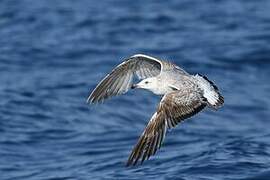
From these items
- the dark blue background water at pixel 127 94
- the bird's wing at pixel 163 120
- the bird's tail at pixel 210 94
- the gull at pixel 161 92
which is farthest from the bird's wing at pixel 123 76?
the bird's wing at pixel 163 120

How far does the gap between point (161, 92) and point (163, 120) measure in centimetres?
75

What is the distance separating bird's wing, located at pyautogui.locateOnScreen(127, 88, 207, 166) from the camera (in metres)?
9.21

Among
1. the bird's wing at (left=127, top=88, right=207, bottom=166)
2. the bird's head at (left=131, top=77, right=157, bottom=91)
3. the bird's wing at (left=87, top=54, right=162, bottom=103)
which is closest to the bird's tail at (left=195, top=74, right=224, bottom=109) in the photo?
the bird's wing at (left=127, top=88, right=207, bottom=166)

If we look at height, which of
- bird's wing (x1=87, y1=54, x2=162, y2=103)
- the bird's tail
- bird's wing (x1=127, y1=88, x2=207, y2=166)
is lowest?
bird's wing (x1=127, y1=88, x2=207, y2=166)

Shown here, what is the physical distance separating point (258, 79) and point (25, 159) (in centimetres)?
505

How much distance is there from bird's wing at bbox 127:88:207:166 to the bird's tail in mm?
166

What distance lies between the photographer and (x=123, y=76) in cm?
1103

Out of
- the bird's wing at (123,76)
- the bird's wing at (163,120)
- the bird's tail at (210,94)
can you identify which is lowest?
the bird's wing at (163,120)

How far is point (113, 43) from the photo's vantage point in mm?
18125

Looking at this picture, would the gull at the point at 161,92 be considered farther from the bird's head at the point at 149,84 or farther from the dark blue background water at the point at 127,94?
the dark blue background water at the point at 127,94

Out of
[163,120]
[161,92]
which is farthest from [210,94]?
[163,120]

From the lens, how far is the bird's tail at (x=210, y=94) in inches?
382

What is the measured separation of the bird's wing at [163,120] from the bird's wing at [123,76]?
1489 millimetres

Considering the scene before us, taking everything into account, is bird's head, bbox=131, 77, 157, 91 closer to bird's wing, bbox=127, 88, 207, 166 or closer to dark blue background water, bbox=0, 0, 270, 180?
bird's wing, bbox=127, 88, 207, 166
